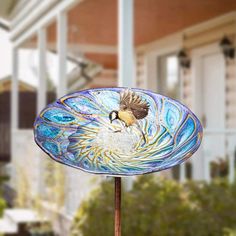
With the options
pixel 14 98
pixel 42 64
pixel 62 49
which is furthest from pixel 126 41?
pixel 14 98

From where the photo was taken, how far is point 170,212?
5891 mm

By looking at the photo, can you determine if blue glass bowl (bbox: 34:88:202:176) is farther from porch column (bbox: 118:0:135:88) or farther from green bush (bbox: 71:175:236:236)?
porch column (bbox: 118:0:135:88)

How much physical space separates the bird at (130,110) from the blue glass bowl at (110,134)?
0.4 inches

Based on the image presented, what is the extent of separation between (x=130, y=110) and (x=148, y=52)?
10.9m

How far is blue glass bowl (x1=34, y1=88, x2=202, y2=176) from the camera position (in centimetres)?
171

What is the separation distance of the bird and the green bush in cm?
398

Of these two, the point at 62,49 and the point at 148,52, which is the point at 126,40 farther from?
the point at 148,52

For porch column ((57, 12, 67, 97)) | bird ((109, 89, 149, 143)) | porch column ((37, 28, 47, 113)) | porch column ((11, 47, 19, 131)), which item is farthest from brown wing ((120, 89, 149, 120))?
porch column ((11, 47, 19, 131))

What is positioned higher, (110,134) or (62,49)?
(62,49)

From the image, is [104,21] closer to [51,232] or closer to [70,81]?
[51,232]

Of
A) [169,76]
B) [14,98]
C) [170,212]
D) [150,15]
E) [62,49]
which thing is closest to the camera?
[170,212]

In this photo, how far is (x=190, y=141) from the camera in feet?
5.72

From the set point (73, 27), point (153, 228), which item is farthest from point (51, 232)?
point (73, 27)

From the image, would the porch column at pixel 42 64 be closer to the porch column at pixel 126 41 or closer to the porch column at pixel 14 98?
the porch column at pixel 14 98
